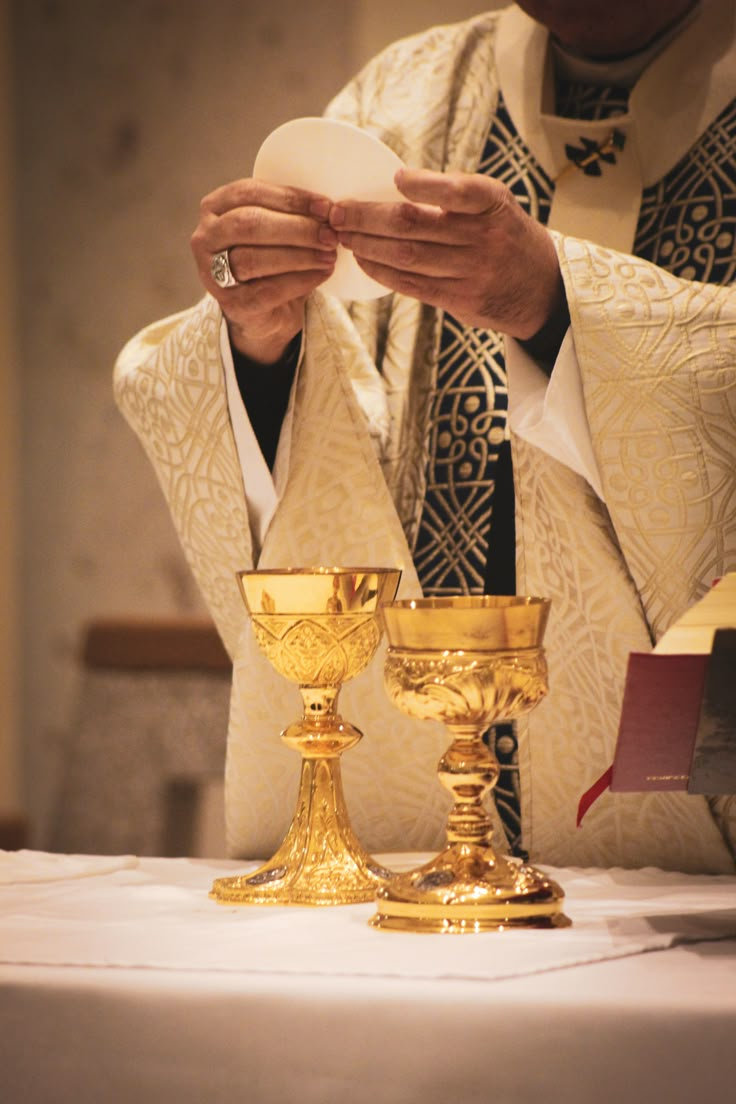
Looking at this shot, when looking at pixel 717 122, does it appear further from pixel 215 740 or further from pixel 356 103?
pixel 215 740

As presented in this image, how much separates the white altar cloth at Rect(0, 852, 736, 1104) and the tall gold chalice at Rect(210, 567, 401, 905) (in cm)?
16

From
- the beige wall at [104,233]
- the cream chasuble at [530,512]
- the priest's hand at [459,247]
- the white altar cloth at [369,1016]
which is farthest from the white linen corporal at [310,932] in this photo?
the beige wall at [104,233]

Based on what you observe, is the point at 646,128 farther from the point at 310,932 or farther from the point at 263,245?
the point at 310,932

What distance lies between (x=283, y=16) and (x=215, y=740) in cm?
196

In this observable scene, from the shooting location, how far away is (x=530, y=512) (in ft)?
4.46

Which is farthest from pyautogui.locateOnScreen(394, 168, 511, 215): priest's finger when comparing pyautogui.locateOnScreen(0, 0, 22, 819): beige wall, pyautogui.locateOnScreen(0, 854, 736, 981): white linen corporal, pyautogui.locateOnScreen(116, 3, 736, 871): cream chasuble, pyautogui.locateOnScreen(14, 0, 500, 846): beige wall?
pyautogui.locateOnScreen(0, 0, 22, 819): beige wall

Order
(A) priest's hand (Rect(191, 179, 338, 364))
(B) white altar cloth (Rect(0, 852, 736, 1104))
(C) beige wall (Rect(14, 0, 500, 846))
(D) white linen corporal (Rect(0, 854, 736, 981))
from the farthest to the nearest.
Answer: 1. (C) beige wall (Rect(14, 0, 500, 846))
2. (A) priest's hand (Rect(191, 179, 338, 364))
3. (D) white linen corporal (Rect(0, 854, 736, 981))
4. (B) white altar cloth (Rect(0, 852, 736, 1104))

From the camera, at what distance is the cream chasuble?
1266 mm

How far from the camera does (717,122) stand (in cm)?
156

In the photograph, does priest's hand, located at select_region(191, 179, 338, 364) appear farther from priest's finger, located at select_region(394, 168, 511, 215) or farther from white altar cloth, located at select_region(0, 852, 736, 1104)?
white altar cloth, located at select_region(0, 852, 736, 1104)

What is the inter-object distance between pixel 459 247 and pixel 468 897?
0.56 m

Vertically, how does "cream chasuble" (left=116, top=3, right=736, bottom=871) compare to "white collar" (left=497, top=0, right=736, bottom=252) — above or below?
below

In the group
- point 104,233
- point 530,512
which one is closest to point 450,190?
point 530,512

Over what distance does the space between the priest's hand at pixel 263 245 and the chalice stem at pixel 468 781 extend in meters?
0.47
